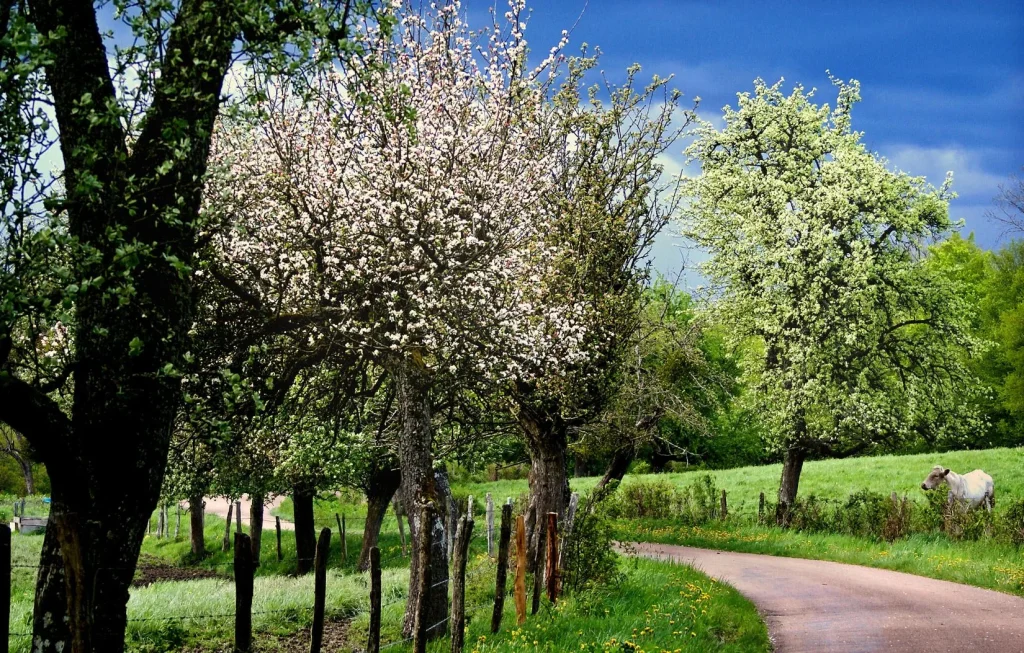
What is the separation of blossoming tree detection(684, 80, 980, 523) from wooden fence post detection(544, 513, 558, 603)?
18.5 metres

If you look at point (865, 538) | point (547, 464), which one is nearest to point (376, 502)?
point (547, 464)

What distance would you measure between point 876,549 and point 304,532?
744 inches

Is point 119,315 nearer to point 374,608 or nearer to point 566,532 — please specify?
point 374,608

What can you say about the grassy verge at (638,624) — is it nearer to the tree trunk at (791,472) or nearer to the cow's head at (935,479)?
the cow's head at (935,479)

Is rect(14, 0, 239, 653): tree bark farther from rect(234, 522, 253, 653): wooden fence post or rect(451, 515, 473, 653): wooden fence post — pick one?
rect(451, 515, 473, 653): wooden fence post

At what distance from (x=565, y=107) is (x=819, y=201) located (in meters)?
15.9

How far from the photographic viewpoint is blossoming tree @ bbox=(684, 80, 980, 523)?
105 ft

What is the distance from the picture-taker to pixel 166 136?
27.1 feet

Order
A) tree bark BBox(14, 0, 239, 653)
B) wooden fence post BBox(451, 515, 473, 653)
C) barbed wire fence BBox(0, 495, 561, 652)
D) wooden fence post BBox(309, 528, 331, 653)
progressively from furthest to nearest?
1. wooden fence post BBox(451, 515, 473, 653)
2. wooden fence post BBox(309, 528, 331, 653)
3. barbed wire fence BBox(0, 495, 561, 652)
4. tree bark BBox(14, 0, 239, 653)

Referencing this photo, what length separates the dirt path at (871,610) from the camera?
1352 centimetres

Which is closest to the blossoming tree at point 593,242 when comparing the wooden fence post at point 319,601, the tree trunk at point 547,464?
the tree trunk at point 547,464

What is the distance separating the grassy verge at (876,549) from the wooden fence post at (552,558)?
3333mm

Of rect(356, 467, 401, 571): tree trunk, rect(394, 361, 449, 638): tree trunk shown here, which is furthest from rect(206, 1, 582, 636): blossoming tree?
rect(356, 467, 401, 571): tree trunk

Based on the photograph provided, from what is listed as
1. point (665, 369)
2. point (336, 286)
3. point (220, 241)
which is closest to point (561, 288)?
point (336, 286)
